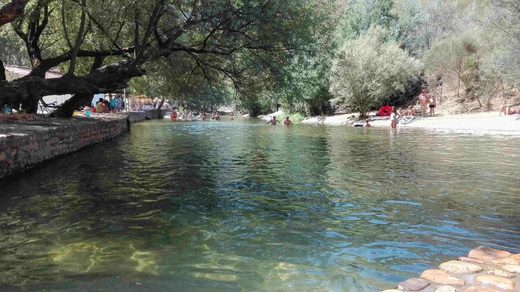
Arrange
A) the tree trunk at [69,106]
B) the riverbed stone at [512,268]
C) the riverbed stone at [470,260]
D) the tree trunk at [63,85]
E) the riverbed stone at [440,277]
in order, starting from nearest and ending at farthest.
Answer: the riverbed stone at [440,277] < the riverbed stone at [512,268] < the riverbed stone at [470,260] < the tree trunk at [63,85] < the tree trunk at [69,106]

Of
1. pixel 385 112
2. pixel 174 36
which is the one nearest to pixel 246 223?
pixel 174 36

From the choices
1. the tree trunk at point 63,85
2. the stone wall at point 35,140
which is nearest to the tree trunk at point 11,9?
the stone wall at point 35,140

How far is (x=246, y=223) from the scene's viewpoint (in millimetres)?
8414

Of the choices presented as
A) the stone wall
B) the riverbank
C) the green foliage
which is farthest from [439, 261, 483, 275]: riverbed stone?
the green foliage

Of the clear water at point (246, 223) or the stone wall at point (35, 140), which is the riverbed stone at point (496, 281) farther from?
the stone wall at point (35, 140)

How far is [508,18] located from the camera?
32781mm

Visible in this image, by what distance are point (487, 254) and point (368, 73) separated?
4100 centimetres

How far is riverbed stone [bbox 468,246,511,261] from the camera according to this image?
6301 millimetres

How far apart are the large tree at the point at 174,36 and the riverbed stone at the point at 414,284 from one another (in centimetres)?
1157

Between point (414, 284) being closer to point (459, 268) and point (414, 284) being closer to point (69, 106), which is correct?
point (459, 268)

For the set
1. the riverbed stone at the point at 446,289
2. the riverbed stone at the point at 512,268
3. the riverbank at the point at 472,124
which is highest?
the riverbank at the point at 472,124

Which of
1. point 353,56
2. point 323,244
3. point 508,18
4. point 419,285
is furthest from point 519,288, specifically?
point 353,56

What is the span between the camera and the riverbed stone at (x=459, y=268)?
18.9 ft

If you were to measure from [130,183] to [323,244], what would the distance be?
7035mm
